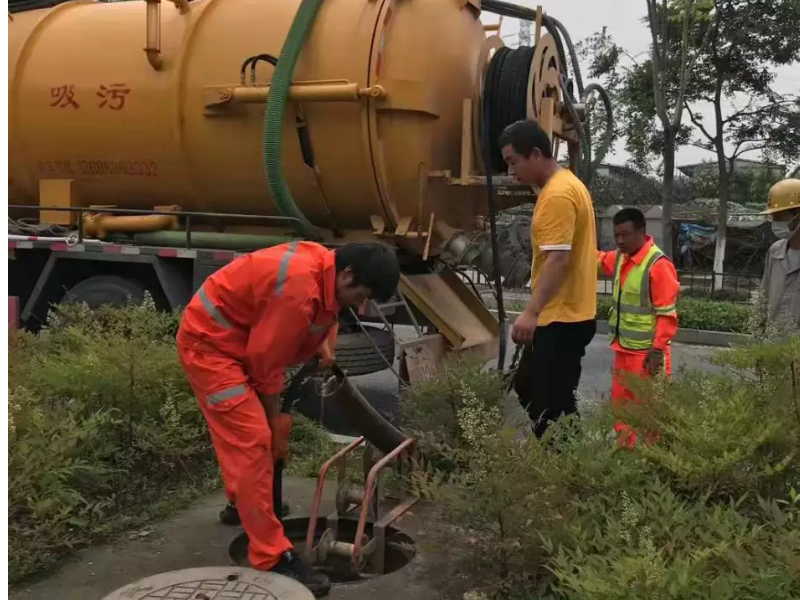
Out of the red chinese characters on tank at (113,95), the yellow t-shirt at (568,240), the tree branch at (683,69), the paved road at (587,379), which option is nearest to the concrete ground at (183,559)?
the yellow t-shirt at (568,240)

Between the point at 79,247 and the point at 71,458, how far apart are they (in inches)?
146

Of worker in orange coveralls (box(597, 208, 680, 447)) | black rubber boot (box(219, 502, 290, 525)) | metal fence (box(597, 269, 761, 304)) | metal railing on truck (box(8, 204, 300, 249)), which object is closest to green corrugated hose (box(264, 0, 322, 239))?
metal railing on truck (box(8, 204, 300, 249))

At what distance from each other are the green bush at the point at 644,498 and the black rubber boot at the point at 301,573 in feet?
1.56

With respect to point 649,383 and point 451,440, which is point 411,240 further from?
point 649,383

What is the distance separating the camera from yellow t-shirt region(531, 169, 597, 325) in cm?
386

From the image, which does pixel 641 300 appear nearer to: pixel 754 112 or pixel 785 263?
pixel 785 263

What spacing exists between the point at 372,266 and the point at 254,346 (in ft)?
1.67

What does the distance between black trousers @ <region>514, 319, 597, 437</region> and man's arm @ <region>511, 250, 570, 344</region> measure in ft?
0.64

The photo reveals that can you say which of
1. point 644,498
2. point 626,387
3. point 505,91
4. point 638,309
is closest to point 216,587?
point 644,498

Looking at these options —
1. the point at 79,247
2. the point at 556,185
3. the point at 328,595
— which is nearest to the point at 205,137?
the point at 79,247

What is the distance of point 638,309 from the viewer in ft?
14.8

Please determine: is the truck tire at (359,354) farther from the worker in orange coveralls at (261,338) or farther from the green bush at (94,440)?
the worker in orange coveralls at (261,338)

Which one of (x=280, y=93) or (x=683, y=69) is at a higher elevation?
(x=683, y=69)

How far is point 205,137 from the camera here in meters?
6.46
